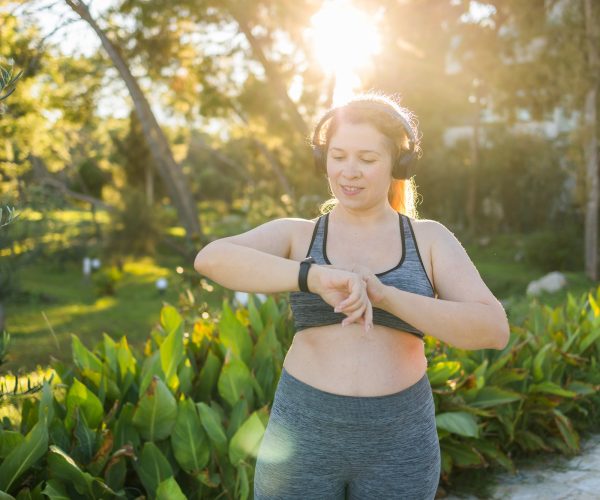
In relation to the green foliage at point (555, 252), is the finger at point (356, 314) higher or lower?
higher

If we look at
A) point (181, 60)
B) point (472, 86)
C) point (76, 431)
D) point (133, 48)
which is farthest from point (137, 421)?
point (472, 86)

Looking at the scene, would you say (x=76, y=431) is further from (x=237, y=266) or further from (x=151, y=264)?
(x=151, y=264)

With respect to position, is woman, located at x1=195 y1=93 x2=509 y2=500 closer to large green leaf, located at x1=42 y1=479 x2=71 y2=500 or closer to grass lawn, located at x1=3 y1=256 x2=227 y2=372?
large green leaf, located at x1=42 y1=479 x2=71 y2=500

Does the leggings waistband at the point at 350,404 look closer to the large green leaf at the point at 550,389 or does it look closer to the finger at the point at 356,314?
the finger at the point at 356,314

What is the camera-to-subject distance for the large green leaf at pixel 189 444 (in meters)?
3.05

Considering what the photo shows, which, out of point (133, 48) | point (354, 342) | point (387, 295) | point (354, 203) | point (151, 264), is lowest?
point (151, 264)

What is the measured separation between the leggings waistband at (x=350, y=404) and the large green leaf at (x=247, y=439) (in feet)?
3.03

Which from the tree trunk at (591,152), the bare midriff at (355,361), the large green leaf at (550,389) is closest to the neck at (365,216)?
the bare midriff at (355,361)

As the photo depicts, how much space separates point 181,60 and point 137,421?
13.4 meters

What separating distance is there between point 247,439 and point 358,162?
144cm

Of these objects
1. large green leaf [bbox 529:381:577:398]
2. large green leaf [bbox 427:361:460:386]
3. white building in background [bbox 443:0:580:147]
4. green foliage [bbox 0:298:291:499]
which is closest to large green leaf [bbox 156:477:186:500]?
green foliage [bbox 0:298:291:499]

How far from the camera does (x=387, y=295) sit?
1.81 metres

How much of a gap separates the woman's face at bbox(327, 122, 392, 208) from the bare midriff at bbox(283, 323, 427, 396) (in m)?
0.37

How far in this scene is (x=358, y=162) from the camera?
2025 mm
